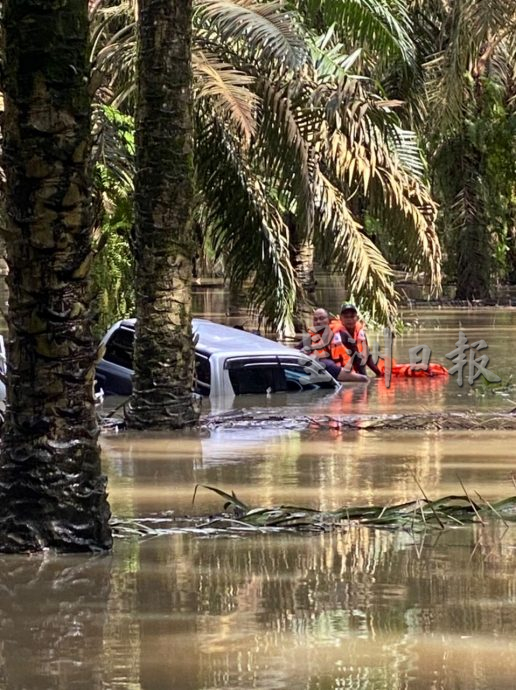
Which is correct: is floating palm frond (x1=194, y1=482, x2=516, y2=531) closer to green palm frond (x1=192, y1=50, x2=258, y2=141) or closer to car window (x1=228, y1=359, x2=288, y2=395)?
car window (x1=228, y1=359, x2=288, y2=395)

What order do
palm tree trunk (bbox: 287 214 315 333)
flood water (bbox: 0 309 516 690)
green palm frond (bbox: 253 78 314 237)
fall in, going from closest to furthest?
flood water (bbox: 0 309 516 690) → green palm frond (bbox: 253 78 314 237) → palm tree trunk (bbox: 287 214 315 333)

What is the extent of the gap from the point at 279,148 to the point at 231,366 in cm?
326

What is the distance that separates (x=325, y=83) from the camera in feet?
62.8

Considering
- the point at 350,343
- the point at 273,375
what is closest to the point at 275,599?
the point at 273,375

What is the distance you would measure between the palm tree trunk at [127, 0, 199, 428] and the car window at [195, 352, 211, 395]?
293 centimetres

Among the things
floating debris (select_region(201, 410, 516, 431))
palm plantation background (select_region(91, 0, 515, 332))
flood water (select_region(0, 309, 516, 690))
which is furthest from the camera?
palm plantation background (select_region(91, 0, 515, 332))

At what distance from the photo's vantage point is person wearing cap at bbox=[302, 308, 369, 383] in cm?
1872

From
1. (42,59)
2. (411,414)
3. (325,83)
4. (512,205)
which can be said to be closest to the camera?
(42,59)

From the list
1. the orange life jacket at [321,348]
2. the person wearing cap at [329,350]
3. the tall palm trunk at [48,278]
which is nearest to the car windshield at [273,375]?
the person wearing cap at [329,350]

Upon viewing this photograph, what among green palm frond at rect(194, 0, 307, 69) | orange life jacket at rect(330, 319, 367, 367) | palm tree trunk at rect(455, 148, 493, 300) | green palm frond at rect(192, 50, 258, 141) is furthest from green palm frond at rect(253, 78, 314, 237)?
palm tree trunk at rect(455, 148, 493, 300)

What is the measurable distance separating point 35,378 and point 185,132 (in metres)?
5.64

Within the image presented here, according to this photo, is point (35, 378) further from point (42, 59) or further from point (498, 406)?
point (498, 406)

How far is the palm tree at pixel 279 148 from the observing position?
56.9ft

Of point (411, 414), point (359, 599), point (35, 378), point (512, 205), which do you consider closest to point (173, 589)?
point (359, 599)
